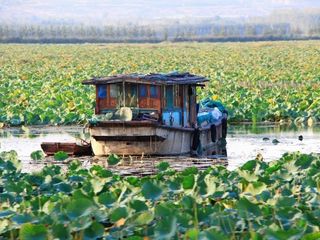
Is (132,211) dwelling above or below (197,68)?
above

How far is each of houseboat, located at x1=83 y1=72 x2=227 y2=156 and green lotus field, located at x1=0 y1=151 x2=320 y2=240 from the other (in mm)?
5903

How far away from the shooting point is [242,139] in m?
20.1

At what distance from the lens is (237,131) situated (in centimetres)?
2186

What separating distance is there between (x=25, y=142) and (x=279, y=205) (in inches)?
434

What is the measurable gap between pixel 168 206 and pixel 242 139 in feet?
37.2

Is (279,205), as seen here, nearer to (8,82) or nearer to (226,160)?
(226,160)

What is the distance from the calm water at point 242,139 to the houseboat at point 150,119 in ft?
2.09

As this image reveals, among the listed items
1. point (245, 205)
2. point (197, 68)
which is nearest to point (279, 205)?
point (245, 205)

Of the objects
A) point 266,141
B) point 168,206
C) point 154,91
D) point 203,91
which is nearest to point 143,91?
point 154,91

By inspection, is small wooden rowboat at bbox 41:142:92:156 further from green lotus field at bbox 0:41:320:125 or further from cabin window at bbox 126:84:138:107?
green lotus field at bbox 0:41:320:125

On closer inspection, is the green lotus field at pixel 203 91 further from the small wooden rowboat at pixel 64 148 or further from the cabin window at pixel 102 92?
the small wooden rowboat at pixel 64 148

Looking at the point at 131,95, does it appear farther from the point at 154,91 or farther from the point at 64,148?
the point at 64,148

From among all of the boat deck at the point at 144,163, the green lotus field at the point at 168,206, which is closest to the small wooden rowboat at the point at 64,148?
the boat deck at the point at 144,163

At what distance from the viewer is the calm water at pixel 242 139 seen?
688 inches
